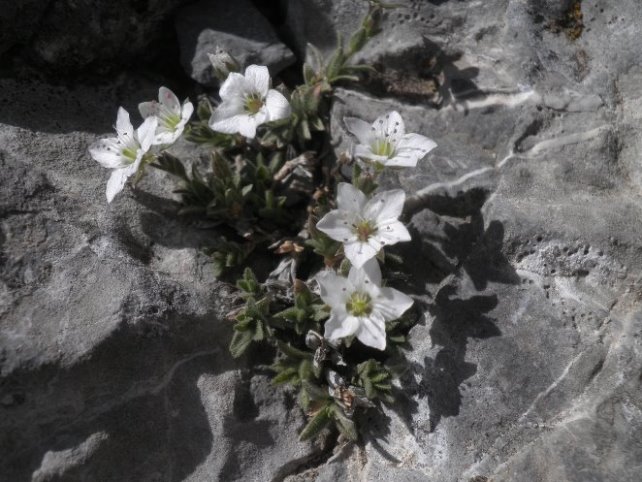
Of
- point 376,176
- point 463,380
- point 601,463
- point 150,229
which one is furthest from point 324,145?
point 601,463

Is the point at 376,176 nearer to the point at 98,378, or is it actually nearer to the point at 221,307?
the point at 221,307

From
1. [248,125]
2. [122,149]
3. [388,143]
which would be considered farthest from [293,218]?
[122,149]

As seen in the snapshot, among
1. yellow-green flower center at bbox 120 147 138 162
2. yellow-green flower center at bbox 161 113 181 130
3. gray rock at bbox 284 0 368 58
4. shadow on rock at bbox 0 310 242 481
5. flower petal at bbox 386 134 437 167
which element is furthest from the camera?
gray rock at bbox 284 0 368 58

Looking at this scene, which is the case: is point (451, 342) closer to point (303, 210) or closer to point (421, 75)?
point (303, 210)

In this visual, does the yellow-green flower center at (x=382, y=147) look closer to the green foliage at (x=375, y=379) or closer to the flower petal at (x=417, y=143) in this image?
the flower petal at (x=417, y=143)

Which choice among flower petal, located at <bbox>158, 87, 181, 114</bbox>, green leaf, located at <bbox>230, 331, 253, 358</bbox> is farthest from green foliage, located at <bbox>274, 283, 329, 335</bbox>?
flower petal, located at <bbox>158, 87, 181, 114</bbox>

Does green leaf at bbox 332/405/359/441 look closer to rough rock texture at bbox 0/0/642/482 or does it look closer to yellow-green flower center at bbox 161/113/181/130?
rough rock texture at bbox 0/0/642/482
